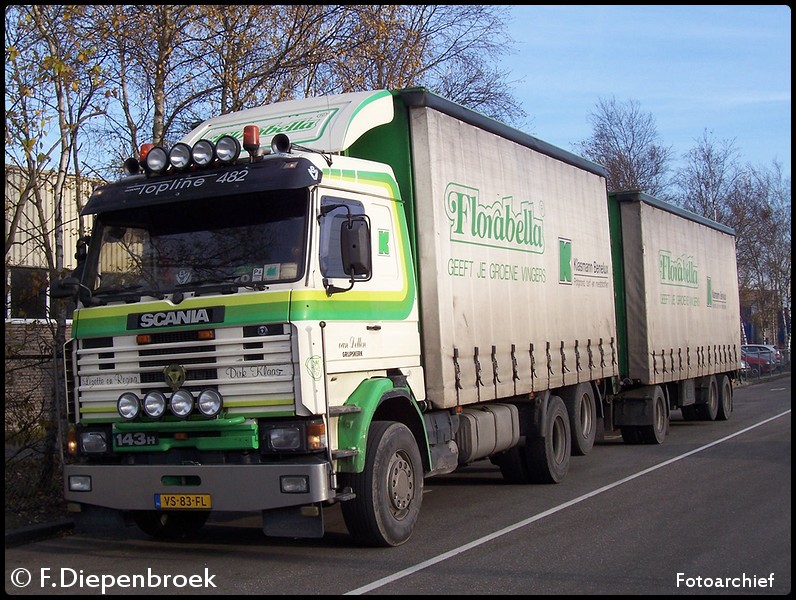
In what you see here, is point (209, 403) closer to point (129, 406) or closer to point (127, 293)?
point (129, 406)

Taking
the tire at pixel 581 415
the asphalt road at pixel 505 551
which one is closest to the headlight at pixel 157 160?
the asphalt road at pixel 505 551

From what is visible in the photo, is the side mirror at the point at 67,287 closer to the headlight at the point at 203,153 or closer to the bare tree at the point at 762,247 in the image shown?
the headlight at the point at 203,153

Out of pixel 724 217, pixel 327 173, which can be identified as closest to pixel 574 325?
pixel 327 173

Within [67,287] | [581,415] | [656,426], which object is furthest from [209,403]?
[656,426]

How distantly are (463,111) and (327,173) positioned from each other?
8.92ft

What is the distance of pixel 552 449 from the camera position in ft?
39.0

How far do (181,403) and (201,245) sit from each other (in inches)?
52.1

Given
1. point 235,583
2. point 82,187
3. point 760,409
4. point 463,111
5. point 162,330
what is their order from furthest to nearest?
point 760,409
point 82,187
point 463,111
point 162,330
point 235,583

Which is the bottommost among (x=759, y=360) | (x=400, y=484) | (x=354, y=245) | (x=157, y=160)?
(x=759, y=360)

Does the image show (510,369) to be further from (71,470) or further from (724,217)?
(724,217)

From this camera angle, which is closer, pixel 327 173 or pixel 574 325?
pixel 327 173

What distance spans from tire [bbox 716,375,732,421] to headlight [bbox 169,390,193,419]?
16.3 m

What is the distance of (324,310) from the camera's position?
747 centimetres

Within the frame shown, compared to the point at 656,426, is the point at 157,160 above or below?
above
